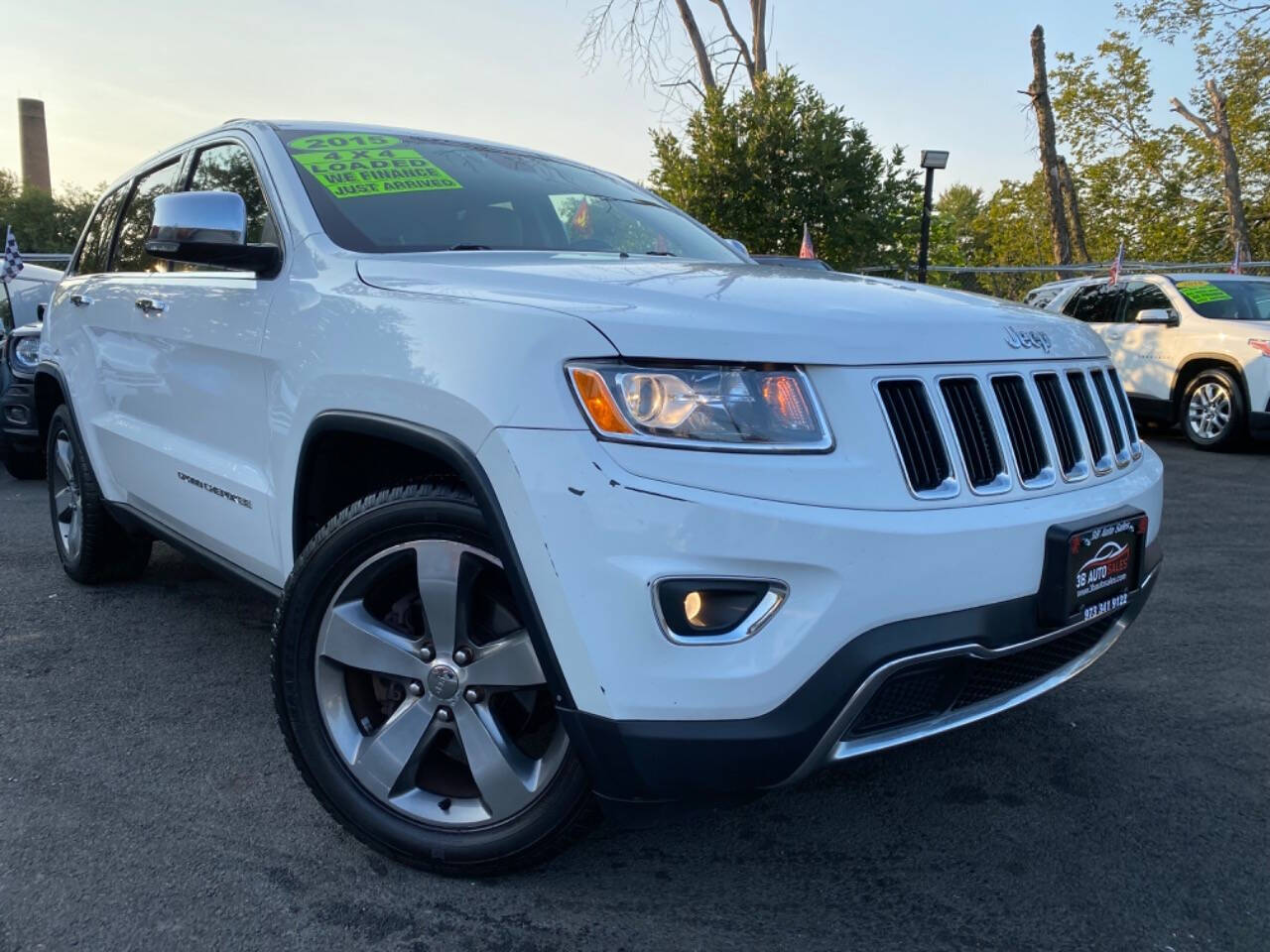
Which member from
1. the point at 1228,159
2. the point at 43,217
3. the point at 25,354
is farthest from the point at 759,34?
the point at 43,217

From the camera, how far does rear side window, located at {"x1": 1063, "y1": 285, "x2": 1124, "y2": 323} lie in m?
10.6

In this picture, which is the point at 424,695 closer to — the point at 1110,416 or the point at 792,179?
the point at 1110,416

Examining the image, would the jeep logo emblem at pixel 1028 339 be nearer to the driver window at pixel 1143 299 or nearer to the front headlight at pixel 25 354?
the front headlight at pixel 25 354

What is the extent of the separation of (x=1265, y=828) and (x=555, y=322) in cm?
205

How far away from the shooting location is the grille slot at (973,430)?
1.99 metres

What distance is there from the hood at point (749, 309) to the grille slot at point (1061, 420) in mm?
66

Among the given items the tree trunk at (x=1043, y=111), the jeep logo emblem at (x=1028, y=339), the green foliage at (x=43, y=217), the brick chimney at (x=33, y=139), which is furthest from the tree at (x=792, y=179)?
the brick chimney at (x=33, y=139)

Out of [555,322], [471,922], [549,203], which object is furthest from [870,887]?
[549,203]

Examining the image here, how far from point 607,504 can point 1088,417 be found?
1.32 meters

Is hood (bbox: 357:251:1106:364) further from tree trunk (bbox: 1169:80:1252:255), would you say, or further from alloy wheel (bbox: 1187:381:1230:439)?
tree trunk (bbox: 1169:80:1252:255)

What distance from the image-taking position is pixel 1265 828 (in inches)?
95.7

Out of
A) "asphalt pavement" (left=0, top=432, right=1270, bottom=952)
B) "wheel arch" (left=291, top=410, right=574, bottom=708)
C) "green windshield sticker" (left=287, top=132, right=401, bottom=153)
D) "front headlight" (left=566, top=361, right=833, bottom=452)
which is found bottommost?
"asphalt pavement" (left=0, top=432, right=1270, bottom=952)

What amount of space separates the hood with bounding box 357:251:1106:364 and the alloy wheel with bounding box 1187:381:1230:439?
7.72m

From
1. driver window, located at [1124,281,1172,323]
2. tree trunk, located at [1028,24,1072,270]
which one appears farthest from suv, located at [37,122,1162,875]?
tree trunk, located at [1028,24,1072,270]
